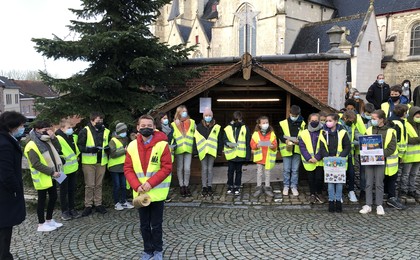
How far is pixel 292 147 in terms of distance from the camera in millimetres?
7688

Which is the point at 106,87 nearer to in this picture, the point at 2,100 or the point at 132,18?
the point at 132,18

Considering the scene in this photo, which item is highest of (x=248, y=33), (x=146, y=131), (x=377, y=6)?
(x=377, y=6)

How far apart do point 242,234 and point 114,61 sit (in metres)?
5.64

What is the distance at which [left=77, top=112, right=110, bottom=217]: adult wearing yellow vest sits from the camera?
6809mm

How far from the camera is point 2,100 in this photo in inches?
2050

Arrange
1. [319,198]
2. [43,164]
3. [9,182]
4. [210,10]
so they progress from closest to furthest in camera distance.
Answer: [9,182] → [43,164] → [319,198] → [210,10]

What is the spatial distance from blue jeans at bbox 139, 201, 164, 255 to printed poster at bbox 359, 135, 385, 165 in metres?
4.24

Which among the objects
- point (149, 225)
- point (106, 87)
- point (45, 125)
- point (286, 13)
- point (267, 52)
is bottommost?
point (149, 225)

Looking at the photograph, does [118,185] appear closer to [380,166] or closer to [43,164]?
[43,164]

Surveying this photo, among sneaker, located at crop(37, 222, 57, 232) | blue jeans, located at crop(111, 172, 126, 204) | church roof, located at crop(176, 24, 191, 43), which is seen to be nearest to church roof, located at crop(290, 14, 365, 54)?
church roof, located at crop(176, 24, 191, 43)

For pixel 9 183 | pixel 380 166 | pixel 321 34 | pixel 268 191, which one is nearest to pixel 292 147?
pixel 268 191

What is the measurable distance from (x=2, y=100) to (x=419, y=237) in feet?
193

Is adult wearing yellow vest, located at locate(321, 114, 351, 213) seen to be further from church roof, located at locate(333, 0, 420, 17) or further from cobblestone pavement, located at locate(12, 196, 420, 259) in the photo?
church roof, located at locate(333, 0, 420, 17)

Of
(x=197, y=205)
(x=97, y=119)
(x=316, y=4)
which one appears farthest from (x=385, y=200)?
(x=316, y=4)
